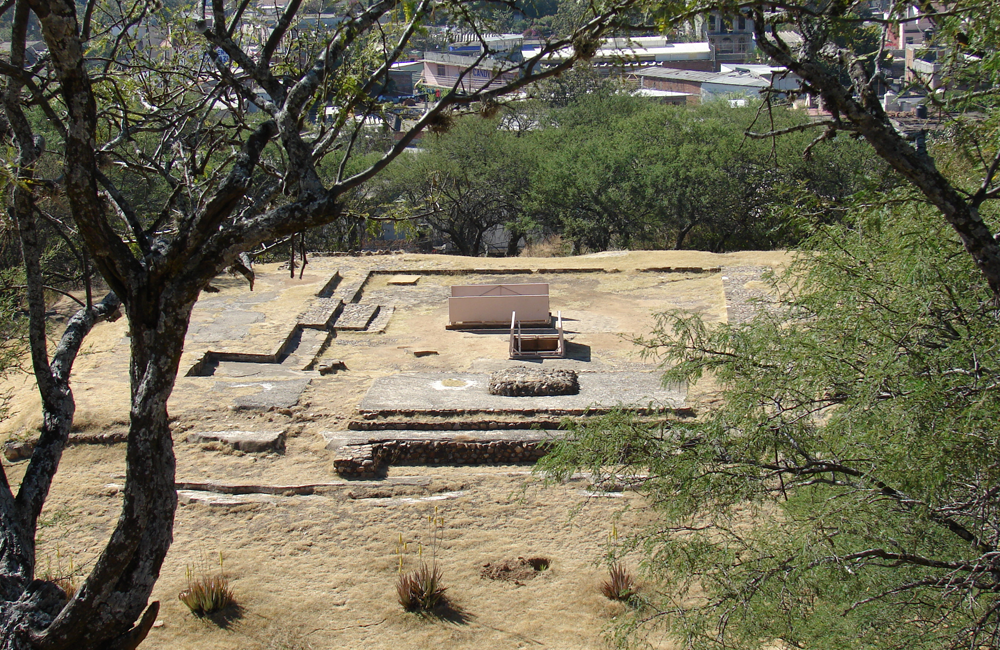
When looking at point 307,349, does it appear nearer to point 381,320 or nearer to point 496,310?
point 381,320

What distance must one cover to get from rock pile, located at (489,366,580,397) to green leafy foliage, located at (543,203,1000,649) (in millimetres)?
5228

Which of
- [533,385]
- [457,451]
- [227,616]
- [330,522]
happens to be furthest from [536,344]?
[227,616]

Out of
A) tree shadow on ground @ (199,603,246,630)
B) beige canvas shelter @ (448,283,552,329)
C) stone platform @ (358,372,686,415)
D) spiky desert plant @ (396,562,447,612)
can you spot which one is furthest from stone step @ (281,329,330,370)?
spiky desert plant @ (396,562,447,612)

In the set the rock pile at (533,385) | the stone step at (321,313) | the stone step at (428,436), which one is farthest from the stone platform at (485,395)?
the stone step at (321,313)

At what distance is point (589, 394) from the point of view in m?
10.4

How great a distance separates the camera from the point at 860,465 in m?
4.27

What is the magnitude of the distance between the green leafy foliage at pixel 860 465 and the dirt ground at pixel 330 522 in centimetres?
80

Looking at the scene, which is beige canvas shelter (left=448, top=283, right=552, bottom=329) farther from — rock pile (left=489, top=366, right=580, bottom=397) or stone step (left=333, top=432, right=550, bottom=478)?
stone step (left=333, top=432, right=550, bottom=478)

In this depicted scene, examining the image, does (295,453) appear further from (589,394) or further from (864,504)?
(864,504)

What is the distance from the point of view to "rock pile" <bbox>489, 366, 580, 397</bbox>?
1041 cm

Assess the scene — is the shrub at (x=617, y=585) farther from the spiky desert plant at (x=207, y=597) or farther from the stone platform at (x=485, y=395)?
the spiky desert plant at (x=207, y=597)

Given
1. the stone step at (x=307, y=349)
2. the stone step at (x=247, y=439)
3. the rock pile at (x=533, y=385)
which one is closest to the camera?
the stone step at (x=247, y=439)

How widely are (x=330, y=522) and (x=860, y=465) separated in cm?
528

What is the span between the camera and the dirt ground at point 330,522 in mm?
6551
